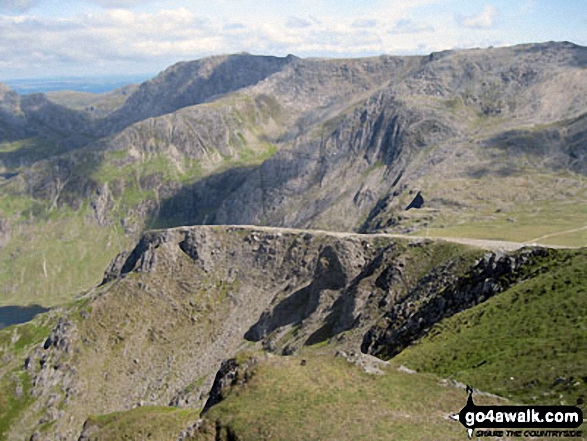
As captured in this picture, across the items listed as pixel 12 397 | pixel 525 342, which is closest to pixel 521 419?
pixel 525 342

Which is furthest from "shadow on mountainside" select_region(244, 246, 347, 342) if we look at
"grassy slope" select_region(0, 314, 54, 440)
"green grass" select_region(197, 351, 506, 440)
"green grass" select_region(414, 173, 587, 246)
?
"green grass" select_region(197, 351, 506, 440)

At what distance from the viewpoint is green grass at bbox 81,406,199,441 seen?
63.4m

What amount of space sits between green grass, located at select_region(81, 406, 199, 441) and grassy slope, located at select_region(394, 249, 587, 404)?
89.7ft

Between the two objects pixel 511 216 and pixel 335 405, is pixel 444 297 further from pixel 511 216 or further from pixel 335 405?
pixel 511 216

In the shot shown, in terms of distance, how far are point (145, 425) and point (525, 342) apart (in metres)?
45.7

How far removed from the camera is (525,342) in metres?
53.0

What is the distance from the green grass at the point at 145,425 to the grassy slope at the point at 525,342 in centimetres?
2733

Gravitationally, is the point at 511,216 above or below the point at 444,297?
below

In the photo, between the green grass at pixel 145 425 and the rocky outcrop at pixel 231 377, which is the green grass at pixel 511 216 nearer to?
the rocky outcrop at pixel 231 377

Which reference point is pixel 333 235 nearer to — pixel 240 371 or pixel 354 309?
pixel 354 309

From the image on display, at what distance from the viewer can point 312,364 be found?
197ft

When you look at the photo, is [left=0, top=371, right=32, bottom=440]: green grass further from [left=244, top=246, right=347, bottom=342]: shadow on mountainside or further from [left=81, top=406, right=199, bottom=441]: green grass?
[left=81, top=406, right=199, bottom=441]: green grass

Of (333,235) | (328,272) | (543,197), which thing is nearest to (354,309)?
(328,272)

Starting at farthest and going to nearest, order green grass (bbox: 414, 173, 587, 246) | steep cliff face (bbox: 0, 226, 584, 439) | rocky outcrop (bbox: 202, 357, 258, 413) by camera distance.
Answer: green grass (bbox: 414, 173, 587, 246) → steep cliff face (bbox: 0, 226, 584, 439) → rocky outcrop (bbox: 202, 357, 258, 413)
